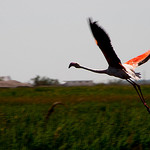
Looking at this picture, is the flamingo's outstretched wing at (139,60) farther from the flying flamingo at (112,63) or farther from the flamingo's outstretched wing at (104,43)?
the flamingo's outstretched wing at (104,43)

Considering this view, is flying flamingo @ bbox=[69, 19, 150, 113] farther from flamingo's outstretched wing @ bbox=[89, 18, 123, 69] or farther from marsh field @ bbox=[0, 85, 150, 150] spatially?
marsh field @ bbox=[0, 85, 150, 150]

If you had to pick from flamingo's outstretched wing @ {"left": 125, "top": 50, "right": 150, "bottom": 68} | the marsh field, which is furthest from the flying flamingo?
the marsh field

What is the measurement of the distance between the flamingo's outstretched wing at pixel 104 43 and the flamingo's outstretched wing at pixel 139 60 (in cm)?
148

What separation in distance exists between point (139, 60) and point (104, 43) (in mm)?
2250

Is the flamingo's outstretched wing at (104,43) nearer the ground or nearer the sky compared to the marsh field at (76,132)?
nearer the sky

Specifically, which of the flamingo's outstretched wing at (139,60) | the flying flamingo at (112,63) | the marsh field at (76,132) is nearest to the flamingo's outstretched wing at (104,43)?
the flying flamingo at (112,63)

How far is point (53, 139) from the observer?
783 cm

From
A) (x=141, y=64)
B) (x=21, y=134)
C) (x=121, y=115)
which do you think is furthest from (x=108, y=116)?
(x=21, y=134)

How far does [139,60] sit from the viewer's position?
8.32 meters

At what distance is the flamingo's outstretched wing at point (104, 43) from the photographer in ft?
19.9

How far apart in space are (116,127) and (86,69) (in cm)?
187

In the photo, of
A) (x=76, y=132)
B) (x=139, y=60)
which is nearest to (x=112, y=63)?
(x=139, y=60)

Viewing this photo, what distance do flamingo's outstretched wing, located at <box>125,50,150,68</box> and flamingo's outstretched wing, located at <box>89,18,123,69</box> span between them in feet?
4.86

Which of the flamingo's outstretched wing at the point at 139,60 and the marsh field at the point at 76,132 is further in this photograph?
the flamingo's outstretched wing at the point at 139,60
